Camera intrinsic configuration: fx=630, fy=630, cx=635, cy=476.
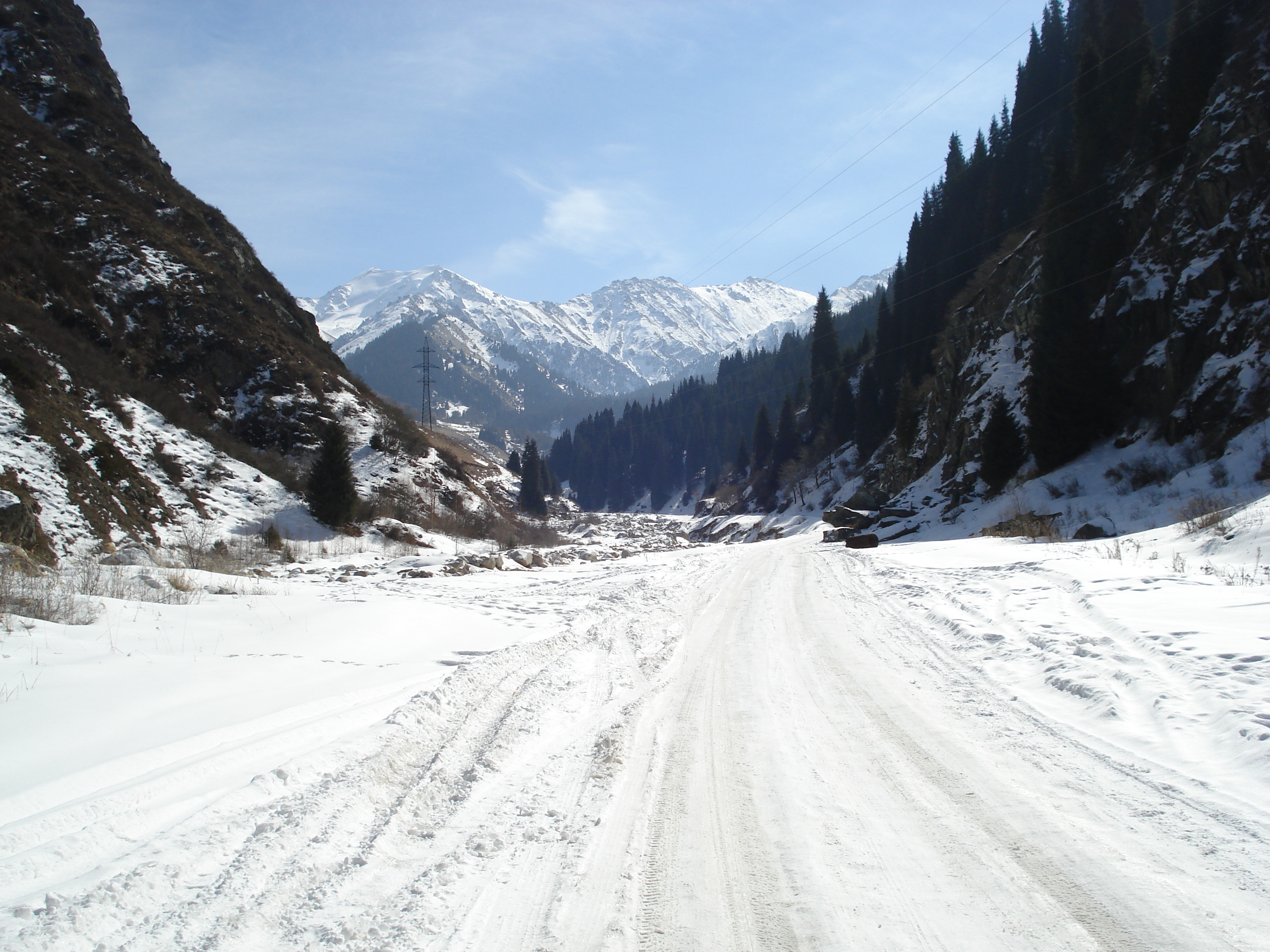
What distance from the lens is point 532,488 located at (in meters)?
75.5

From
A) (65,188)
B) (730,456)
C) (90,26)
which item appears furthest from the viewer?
(730,456)

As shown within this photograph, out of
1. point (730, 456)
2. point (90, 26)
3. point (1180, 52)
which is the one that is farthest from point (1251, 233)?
point (730, 456)

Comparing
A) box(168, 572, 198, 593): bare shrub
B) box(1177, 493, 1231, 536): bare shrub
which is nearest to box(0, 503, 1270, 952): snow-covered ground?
box(168, 572, 198, 593): bare shrub

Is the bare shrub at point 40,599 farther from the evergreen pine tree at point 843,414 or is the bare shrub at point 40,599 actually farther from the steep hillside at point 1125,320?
the evergreen pine tree at point 843,414

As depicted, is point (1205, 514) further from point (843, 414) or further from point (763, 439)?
point (763, 439)

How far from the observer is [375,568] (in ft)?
63.6

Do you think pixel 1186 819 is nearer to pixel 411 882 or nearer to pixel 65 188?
pixel 411 882

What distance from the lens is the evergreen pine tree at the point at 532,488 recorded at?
73.6 m

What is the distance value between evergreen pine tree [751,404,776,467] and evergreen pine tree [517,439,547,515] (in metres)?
32.4

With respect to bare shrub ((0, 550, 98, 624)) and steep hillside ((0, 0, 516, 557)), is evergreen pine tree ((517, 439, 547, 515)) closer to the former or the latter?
steep hillside ((0, 0, 516, 557))

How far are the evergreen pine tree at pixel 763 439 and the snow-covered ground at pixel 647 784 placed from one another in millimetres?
82543

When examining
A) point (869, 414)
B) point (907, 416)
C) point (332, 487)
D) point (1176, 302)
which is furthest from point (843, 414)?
point (332, 487)

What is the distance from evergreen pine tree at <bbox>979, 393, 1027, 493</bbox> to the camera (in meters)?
28.8

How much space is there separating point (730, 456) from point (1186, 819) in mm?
122487
